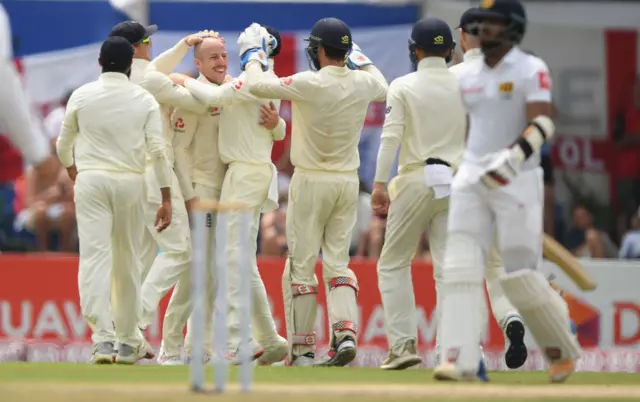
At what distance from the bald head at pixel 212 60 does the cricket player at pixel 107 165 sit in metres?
1.10

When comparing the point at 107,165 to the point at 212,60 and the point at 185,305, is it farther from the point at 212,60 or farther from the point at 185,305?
the point at 185,305

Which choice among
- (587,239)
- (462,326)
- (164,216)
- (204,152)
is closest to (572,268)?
(462,326)

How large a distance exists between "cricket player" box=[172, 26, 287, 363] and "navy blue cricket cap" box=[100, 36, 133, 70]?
85cm

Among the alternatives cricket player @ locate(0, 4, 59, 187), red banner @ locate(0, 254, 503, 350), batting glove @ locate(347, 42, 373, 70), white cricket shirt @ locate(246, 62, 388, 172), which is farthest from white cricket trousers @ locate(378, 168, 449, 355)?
cricket player @ locate(0, 4, 59, 187)

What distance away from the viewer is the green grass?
11.7m

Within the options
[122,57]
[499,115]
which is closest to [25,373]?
[122,57]

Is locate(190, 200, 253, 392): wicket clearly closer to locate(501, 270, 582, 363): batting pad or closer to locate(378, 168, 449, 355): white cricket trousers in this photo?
locate(501, 270, 582, 363): batting pad

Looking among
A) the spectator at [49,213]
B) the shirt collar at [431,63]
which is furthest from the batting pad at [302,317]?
the spectator at [49,213]

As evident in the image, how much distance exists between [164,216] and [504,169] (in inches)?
153

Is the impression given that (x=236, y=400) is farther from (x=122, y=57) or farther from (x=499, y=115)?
(x=122, y=57)

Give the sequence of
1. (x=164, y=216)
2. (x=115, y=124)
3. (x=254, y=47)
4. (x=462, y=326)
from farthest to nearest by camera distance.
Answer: (x=254, y=47) → (x=164, y=216) → (x=115, y=124) → (x=462, y=326)

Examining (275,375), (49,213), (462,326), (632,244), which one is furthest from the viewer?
(632,244)

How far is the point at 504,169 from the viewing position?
423 inches

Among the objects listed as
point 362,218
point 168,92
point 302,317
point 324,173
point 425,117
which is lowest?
point 302,317
